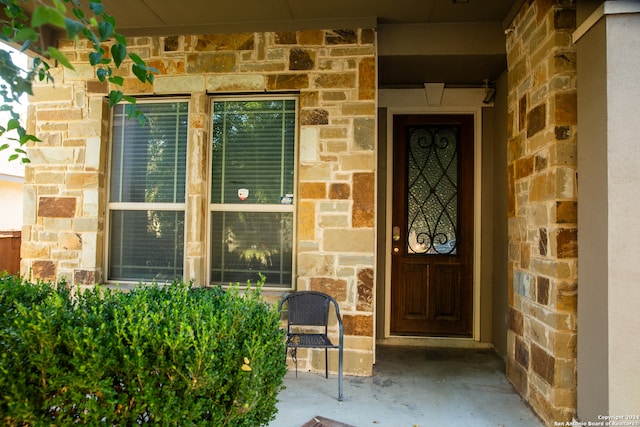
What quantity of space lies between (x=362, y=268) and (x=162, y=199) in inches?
72.0

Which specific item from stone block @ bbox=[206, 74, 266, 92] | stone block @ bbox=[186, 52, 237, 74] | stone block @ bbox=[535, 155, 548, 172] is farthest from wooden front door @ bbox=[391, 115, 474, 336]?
stone block @ bbox=[186, 52, 237, 74]

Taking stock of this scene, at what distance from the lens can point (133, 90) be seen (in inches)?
134

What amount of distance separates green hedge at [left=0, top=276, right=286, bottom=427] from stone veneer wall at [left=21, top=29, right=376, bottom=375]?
1676 millimetres

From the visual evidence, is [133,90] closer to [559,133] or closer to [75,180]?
[75,180]

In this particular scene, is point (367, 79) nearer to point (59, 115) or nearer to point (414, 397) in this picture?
point (414, 397)

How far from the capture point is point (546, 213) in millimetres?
2395

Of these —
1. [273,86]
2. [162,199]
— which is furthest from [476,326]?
[162,199]

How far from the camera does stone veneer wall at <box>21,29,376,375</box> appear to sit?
3104 mm

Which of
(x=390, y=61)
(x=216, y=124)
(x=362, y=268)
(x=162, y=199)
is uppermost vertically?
(x=390, y=61)

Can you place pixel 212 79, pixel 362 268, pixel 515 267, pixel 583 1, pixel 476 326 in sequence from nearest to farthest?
pixel 583 1, pixel 515 267, pixel 362 268, pixel 212 79, pixel 476 326

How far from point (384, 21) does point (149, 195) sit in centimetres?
247

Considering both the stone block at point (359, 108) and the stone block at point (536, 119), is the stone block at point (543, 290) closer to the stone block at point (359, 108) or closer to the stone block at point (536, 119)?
the stone block at point (536, 119)

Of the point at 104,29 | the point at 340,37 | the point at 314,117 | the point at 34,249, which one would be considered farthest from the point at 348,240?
the point at 34,249

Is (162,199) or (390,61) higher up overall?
(390,61)
